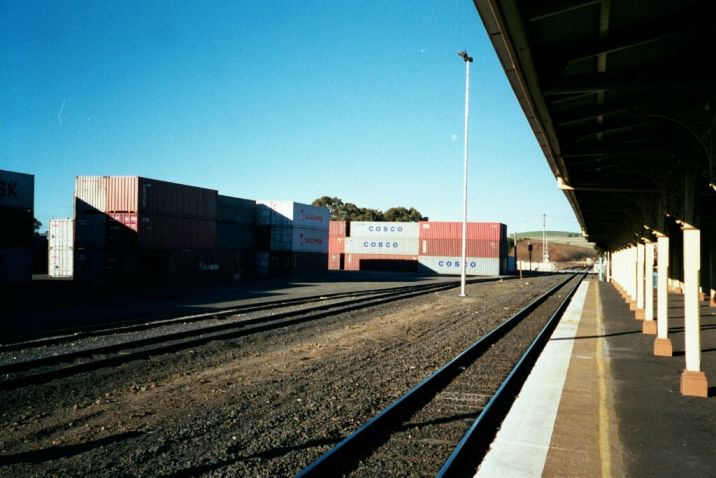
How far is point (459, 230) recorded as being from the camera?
70438 millimetres

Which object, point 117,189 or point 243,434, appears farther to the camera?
point 117,189

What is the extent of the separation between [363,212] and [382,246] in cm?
7013

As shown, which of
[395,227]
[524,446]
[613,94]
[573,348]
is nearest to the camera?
[524,446]

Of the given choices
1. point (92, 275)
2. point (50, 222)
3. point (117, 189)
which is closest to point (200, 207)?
point (117, 189)

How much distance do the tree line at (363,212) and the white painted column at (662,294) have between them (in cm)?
12862

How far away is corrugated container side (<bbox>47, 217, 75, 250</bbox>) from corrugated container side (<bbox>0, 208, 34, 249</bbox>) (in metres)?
13.9

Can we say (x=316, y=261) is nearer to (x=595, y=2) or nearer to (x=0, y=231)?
(x=0, y=231)

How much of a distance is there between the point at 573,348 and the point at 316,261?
42.8m

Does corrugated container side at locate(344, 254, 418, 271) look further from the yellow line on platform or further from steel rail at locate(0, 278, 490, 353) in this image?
the yellow line on platform

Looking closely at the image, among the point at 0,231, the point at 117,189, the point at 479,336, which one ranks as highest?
the point at 117,189

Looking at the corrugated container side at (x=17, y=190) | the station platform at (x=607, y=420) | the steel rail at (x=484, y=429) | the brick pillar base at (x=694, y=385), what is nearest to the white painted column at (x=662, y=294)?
the station platform at (x=607, y=420)

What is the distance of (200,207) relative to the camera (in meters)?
39.2

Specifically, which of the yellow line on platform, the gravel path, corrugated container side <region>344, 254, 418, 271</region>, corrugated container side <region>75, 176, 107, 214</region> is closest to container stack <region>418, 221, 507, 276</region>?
corrugated container side <region>344, 254, 418, 271</region>

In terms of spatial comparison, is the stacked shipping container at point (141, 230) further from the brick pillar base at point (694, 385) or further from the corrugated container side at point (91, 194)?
the brick pillar base at point (694, 385)
